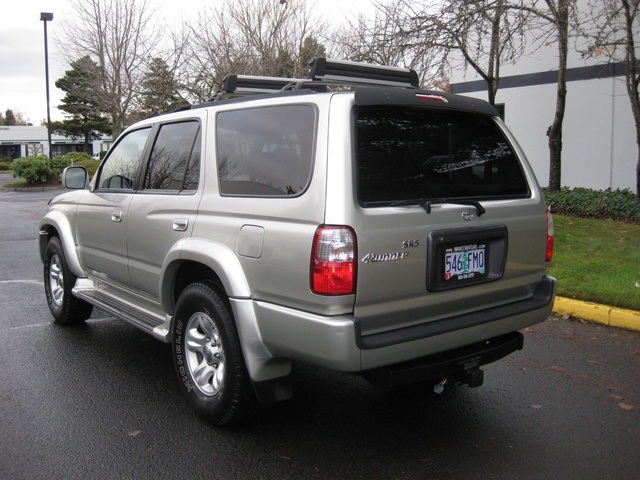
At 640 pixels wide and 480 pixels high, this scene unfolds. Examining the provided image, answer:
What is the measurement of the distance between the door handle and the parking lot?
120cm

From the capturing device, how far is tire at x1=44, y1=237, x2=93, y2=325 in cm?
568

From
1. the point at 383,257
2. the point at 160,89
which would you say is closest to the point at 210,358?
the point at 383,257

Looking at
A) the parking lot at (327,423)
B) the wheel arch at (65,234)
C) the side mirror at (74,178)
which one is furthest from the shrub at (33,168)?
the parking lot at (327,423)

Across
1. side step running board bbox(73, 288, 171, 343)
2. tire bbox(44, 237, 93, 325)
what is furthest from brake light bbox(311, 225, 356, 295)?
tire bbox(44, 237, 93, 325)

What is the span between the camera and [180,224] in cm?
392

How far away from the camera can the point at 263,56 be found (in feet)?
64.2

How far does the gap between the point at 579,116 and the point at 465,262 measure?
1177 centimetres

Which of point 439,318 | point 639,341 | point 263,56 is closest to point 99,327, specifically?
point 439,318

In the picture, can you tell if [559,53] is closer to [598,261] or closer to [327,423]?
[598,261]

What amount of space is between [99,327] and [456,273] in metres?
3.96

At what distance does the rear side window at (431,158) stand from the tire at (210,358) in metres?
1.16

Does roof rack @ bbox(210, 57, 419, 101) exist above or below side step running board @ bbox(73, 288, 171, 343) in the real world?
above

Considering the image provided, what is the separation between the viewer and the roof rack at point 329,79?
3.95 m

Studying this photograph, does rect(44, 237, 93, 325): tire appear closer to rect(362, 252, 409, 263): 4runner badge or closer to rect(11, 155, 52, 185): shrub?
rect(362, 252, 409, 263): 4runner badge
